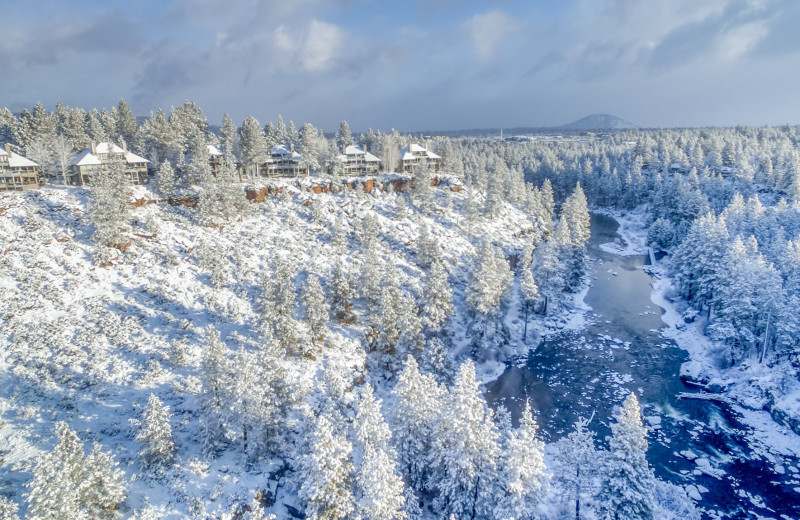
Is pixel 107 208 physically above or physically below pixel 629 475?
above

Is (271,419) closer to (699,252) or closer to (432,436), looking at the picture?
(432,436)

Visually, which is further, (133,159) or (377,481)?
(133,159)

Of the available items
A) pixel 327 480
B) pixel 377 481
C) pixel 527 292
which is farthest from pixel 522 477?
pixel 527 292

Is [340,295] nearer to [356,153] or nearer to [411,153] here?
[356,153]

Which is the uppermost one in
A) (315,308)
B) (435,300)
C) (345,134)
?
(345,134)

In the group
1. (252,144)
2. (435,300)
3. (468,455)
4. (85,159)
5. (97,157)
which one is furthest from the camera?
(252,144)

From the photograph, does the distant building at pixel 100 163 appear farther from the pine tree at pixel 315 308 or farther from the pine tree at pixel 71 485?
the pine tree at pixel 71 485

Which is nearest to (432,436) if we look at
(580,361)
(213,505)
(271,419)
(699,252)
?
(271,419)
